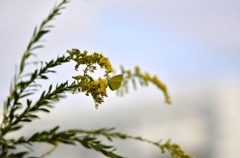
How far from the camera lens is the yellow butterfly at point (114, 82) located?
44.4 inches

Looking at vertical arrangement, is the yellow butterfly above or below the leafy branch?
above

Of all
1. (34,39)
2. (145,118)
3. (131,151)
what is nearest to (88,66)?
(34,39)

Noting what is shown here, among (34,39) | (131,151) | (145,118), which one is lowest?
(34,39)

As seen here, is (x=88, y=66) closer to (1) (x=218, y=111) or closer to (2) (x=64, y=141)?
(2) (x=64, y=141)

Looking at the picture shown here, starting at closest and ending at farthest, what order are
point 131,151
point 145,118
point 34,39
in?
1. point 34,39
2. point 131,151
3. point 145,118

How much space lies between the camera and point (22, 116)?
1.12m

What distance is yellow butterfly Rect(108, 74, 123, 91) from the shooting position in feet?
3.70

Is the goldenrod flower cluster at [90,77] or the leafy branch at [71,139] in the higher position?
the goldenrod flower cluster at [90,77]

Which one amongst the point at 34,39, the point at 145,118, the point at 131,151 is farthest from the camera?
the point at 145,118

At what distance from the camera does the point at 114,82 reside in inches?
45.0

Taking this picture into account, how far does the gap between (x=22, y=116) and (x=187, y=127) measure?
45775 millimetres

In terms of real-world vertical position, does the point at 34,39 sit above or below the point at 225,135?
below

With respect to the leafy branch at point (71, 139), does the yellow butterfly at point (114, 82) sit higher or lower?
higher

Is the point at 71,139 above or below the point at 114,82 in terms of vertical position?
below
